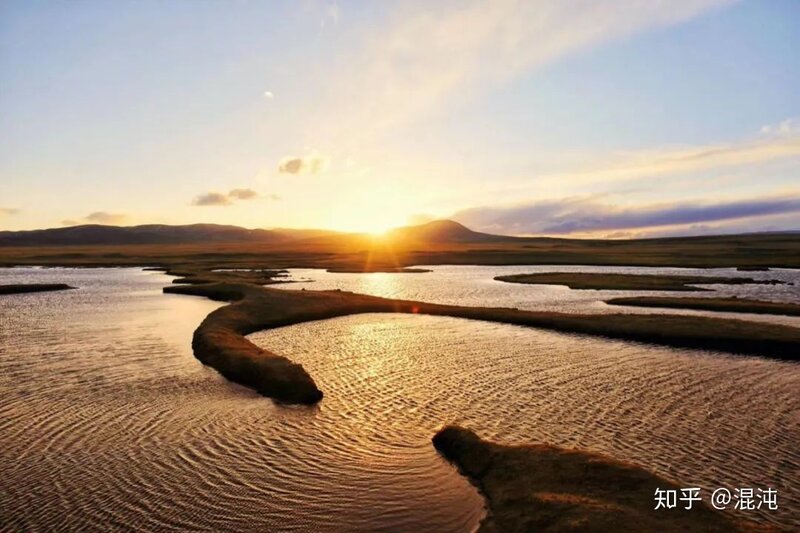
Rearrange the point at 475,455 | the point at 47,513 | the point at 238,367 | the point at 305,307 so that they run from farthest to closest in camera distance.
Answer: the point at 305,307
the point at 238,367
the point at 475,455
the point at 47,513

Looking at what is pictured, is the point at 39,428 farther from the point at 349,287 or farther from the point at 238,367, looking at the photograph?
the point at 349,287

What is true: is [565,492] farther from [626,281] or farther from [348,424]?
[626,281]

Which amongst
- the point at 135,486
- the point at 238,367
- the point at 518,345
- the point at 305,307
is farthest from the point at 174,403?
the point at 305,307

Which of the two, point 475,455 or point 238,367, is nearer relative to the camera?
point 475,455

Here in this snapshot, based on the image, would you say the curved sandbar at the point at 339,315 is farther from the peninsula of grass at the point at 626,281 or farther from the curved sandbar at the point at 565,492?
the peninsula of grass at the point at 626,281
